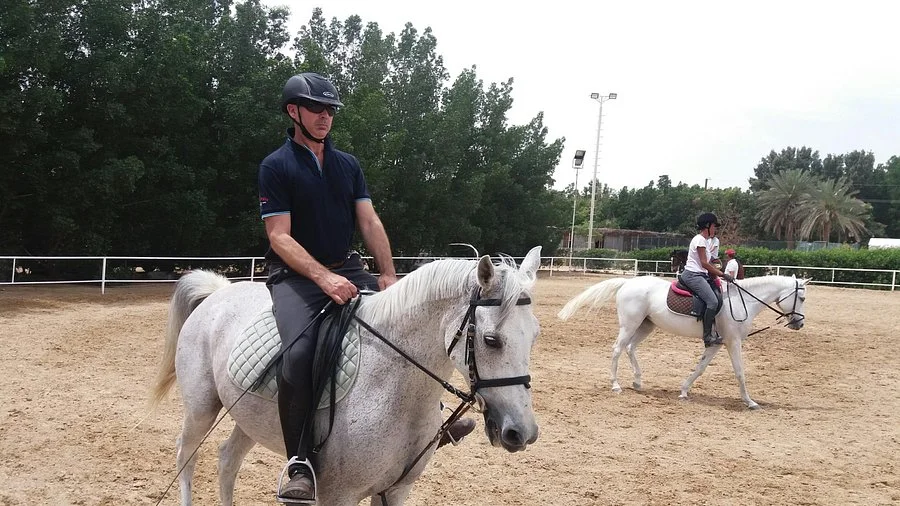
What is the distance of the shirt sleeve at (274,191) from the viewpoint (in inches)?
115

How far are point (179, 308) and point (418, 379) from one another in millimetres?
2304

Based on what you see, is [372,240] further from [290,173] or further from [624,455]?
[624,455]

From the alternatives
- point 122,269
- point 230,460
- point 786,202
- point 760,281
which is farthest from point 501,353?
point 786,202

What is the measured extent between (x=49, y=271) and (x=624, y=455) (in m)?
18.9

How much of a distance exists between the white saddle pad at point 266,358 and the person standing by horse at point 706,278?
23.3ft

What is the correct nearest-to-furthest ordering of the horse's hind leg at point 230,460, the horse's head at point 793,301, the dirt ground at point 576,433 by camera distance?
the horse's hind leg at point 230,460
the dirt ground at point 576,433
the horse's head at point 793,301

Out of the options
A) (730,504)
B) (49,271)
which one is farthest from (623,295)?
(49,271)

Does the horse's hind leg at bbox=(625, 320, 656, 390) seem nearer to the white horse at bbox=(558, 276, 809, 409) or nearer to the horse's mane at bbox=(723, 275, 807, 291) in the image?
the white horse at bbox=(558, 276, 809, 409)

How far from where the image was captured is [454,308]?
2707 mm

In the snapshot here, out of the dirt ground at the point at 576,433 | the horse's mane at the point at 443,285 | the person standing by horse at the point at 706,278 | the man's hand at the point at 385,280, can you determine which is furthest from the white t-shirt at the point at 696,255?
the horse's mane at the point at 443,285

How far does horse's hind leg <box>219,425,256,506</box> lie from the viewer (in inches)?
152

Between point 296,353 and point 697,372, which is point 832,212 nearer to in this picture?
point 697,372

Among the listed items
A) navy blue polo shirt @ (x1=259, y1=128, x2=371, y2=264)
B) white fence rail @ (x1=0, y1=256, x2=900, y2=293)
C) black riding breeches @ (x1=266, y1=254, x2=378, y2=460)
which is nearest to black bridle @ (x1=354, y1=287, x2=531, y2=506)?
black riding breeches @ (x1=266, y1=254, x2=378, y2=460)

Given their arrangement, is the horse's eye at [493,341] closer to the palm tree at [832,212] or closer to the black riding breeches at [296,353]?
the black riding breeches at [296,353]
